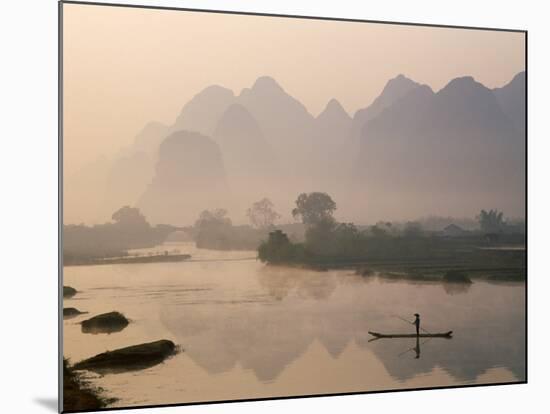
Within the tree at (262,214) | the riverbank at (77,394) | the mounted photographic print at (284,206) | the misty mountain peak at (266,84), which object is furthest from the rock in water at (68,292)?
the misty mountain peak at (266,84)

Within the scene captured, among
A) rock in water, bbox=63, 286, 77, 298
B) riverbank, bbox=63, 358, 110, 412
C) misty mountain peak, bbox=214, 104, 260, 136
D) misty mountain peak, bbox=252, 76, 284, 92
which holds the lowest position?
riverbank, bbox=63, 358, 110, 412

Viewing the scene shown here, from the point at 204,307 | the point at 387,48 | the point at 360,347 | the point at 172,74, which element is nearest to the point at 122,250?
the point at 204,307

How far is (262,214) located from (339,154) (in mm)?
613

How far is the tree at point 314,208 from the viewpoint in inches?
239

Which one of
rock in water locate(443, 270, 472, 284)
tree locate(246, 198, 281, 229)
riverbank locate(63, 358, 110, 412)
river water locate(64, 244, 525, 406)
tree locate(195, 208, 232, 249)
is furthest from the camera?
rock in water locate(443, 270, 472, 284)

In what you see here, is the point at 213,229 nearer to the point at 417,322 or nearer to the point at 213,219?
the point at 213,219

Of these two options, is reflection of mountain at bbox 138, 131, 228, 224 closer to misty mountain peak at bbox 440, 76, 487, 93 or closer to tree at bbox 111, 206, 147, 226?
tree at bbox 111, 206, 147, 226

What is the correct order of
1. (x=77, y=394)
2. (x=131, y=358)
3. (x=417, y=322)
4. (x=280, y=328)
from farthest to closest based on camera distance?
(x=417, y=322)
(x=280, y=328)
(x=131, y=358)
(x=77, y=394)

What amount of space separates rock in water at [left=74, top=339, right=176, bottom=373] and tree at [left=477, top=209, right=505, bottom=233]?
82.2 inches

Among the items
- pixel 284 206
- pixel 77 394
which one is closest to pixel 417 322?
pixel 284 206

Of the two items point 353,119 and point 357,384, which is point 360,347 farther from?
point 353,119

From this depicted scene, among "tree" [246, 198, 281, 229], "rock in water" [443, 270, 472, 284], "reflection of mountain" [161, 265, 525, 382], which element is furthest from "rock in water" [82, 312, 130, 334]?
"rock in water" [443, 270, 472, 284]

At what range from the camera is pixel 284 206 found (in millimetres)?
6043

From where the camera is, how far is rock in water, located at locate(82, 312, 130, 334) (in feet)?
18.6
